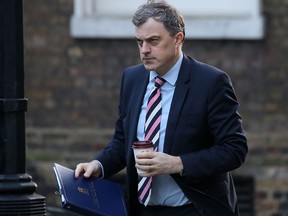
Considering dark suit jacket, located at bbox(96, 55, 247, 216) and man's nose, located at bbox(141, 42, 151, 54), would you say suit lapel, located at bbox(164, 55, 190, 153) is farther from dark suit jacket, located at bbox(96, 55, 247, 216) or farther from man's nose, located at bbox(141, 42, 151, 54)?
man's nose, located at bbox(141, 42, 151, 54)

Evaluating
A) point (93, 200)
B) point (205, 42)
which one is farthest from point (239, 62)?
point (93, 200)

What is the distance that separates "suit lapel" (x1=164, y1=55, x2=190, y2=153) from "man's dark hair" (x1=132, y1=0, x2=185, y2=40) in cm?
21

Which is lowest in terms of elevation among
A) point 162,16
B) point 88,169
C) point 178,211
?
point 178,211

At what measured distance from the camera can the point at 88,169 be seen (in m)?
5.02

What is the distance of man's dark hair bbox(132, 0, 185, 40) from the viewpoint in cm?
482

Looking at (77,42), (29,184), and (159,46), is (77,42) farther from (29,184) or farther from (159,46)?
(159,46)

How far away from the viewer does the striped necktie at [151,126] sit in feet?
16.1

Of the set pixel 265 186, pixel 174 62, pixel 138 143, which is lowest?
pixel 265 186

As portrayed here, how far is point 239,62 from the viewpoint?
978 cm

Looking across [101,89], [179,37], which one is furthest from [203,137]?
[101,89]

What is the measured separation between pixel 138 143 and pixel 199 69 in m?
0.54

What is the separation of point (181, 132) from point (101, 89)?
5103mm

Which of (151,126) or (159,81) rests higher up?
(159,81)

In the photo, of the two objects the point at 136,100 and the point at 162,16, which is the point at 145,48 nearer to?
the point at 162,16
